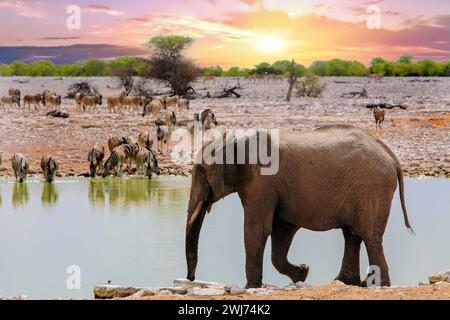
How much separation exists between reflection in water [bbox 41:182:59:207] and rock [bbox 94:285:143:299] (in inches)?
298

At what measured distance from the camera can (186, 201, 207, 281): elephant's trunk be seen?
8094 millimetres

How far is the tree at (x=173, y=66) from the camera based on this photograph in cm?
3731

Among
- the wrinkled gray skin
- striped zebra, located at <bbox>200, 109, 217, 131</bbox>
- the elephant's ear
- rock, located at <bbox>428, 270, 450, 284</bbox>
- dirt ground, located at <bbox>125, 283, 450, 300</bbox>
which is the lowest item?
the wrinkled gray skin

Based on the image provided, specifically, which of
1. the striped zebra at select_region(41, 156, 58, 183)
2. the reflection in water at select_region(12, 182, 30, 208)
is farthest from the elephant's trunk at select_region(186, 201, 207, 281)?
the striped zebra at select_region(41, 156, 58, 183)

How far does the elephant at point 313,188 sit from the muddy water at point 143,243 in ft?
3.17

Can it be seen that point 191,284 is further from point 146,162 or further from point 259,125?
point 259,125

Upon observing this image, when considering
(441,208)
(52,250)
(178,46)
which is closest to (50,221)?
(52,250)

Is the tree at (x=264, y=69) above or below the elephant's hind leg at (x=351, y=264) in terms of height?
above

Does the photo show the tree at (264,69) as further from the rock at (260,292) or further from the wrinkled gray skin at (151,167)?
the rock at (260,292)

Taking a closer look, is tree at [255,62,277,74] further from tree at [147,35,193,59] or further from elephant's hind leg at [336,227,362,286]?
elephant's hind leg at [336,227,362,286]

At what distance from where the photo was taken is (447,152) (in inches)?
843

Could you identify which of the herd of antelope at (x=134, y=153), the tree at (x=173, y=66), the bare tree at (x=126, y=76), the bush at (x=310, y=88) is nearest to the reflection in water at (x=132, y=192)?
the herd of antelope at (x=134, y=153)

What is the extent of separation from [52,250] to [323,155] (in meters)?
3.92
